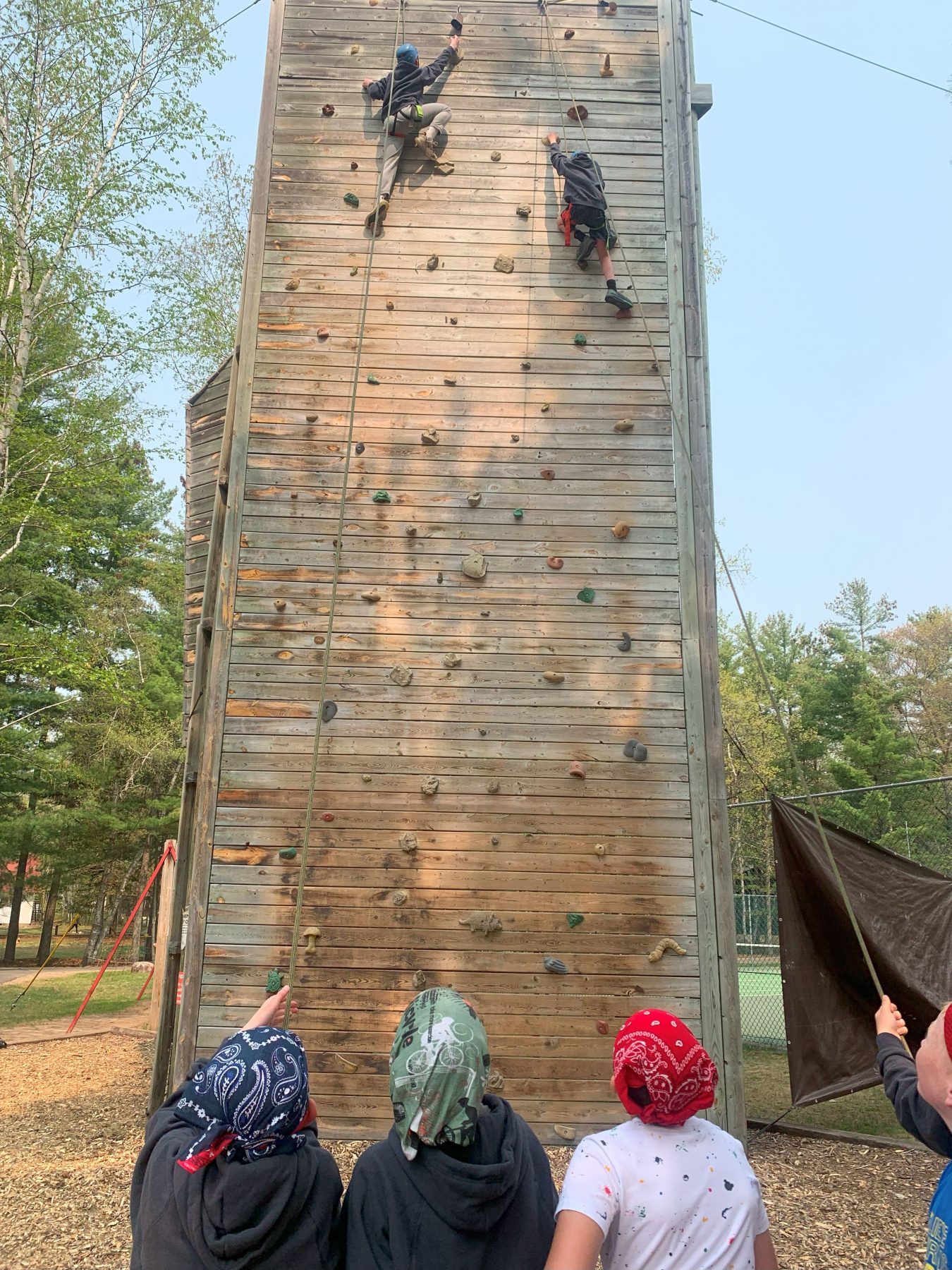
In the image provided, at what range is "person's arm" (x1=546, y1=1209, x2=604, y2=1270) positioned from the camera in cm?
168

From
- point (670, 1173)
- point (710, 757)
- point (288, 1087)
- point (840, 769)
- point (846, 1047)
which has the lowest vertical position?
point (846, 1047)

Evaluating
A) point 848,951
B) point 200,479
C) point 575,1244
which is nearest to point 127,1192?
point 575,1244

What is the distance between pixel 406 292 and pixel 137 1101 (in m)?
6.74

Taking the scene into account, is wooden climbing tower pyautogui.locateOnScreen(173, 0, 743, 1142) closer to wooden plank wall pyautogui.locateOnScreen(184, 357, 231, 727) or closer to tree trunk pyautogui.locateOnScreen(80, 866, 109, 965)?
wooden plank wall pyautogui.locateOnScreen(184, 357, 231, 727)

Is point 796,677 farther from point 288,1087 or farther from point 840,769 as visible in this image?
point 288,1087

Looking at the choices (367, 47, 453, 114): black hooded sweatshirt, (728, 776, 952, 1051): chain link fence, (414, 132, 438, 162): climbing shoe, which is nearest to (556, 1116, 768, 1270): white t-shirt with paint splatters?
(728, 776, 952, 1051): chain link fence

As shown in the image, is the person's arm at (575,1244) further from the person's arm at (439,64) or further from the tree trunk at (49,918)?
the tree trunk at (49,918)

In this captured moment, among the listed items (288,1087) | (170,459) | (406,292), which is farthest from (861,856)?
(170,459)

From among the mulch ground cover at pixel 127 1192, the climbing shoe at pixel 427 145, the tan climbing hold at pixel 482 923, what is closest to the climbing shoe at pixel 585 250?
the climbing shoe at pixel 427 145

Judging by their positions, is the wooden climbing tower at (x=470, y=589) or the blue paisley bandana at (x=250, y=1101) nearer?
the blue paisley bandana at (x=250, y=1101)

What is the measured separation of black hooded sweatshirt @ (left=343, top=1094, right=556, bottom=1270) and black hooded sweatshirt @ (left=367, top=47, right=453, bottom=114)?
262 inches

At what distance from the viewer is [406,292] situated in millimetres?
6527

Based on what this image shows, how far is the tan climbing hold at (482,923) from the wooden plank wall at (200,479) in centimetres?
391

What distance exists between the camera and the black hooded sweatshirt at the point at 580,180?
6.36 metres
